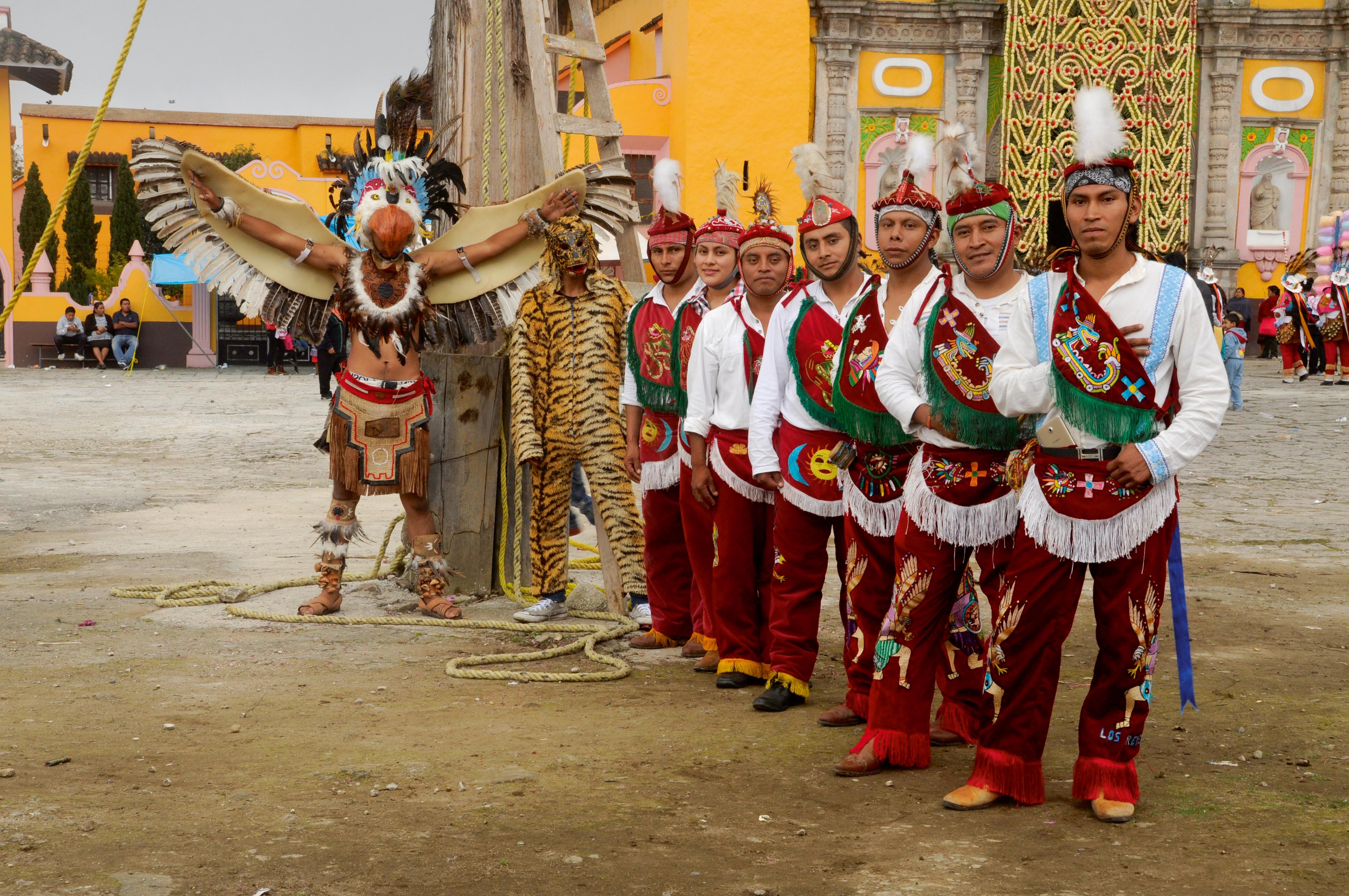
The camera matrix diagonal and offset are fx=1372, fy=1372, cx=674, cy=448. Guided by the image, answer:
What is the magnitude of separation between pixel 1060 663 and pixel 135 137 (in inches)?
1388

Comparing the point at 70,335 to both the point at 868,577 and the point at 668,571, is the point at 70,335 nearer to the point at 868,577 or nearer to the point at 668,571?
the point at 668,571

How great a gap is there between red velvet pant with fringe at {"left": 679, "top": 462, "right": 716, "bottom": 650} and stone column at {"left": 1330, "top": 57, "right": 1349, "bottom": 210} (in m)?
24.9

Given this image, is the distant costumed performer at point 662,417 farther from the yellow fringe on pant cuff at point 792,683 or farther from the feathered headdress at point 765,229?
the yellow fringe on pant cuff at point 792,683

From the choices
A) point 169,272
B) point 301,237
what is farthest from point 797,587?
point 169,272

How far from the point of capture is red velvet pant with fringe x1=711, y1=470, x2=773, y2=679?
16.7 ft

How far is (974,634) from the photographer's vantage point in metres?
4.29

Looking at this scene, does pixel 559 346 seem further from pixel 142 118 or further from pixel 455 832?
pixel 142 118

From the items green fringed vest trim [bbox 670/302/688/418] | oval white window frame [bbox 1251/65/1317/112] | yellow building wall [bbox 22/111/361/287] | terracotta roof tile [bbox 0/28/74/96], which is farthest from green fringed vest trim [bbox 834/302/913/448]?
yellow building wall [bbox 22/111/361/287]

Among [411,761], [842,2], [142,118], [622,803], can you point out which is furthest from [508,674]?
[142,118]

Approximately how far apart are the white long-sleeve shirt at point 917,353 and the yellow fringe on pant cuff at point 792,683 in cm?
114

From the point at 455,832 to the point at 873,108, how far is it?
76.7 feet

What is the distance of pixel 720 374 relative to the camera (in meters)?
5.13

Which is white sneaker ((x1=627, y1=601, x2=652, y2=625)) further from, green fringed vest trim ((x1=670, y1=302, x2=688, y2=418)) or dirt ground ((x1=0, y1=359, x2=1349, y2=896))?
green fringed vest trim ((x1=670, y1=302, x2=688, y2=418))

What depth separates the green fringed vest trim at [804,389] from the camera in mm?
4594
